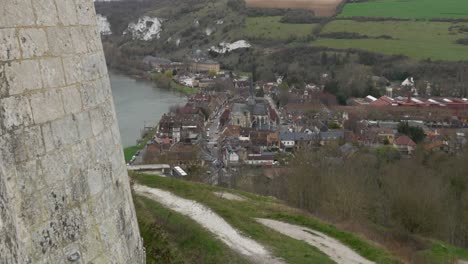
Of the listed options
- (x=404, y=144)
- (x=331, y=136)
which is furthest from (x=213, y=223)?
(x=331, y=136)

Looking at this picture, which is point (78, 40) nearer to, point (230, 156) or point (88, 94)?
point (88, 94)

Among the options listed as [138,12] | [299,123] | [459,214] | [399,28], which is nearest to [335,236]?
[459,214]

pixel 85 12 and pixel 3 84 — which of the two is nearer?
pixel 3 84

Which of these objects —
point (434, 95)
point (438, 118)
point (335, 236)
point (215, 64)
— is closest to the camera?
point (335, 236)

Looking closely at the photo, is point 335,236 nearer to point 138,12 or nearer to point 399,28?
point 399,28

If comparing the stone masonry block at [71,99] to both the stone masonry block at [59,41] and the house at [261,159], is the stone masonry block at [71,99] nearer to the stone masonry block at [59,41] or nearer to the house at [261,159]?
the stone masonry block at [59,41]

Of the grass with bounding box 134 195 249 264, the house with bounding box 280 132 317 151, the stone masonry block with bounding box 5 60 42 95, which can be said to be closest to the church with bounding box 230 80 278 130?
the house with bounding box 280 132 317 151

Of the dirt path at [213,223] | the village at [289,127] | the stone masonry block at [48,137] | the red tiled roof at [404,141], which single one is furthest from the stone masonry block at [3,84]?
the red tiled roof at [404,141]

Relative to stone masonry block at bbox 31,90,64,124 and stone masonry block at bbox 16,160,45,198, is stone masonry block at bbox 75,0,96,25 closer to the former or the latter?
stone masonry block at bbox 31,90,64,124
